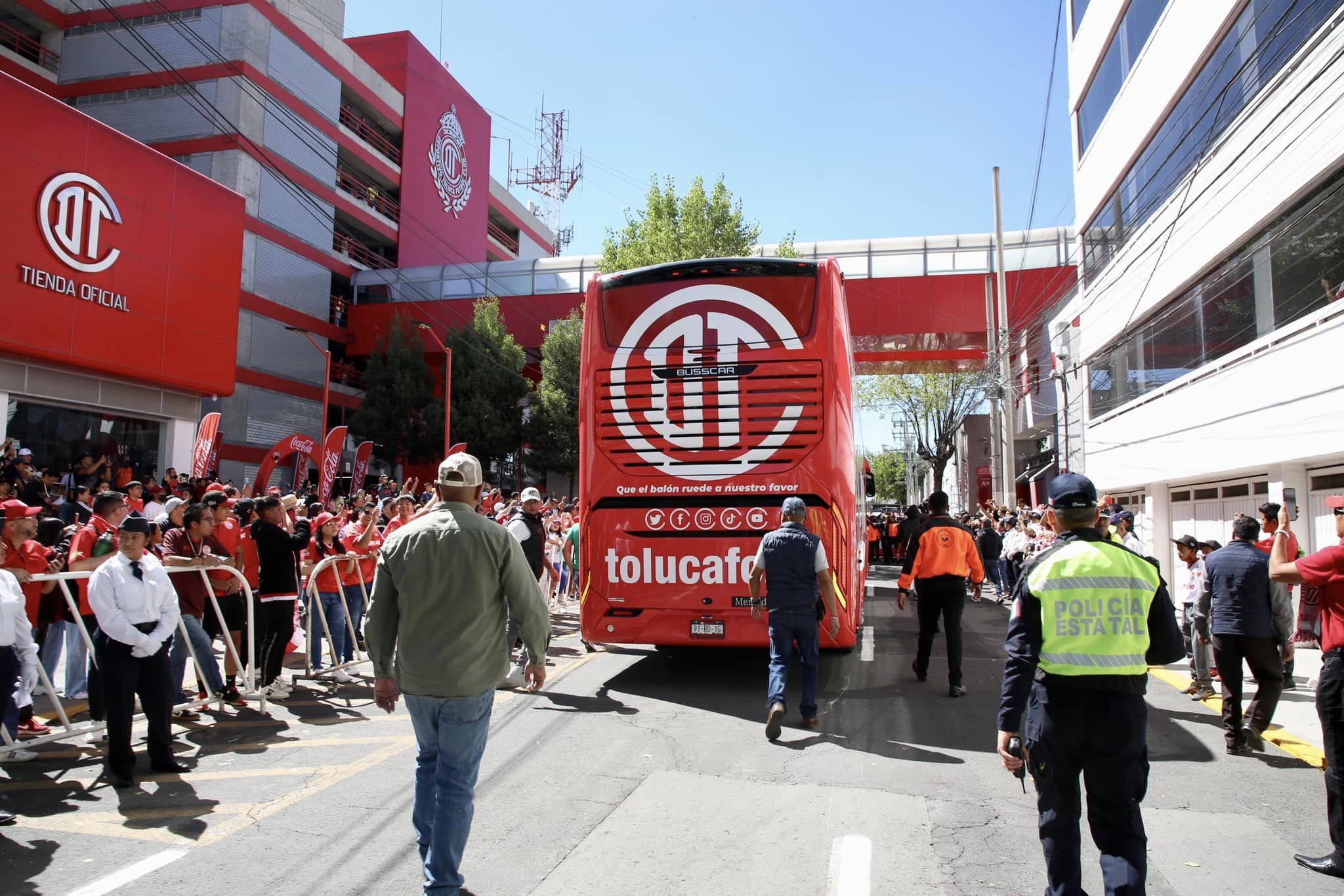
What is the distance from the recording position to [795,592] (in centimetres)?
714

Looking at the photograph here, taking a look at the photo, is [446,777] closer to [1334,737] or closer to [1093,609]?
[1093,609]

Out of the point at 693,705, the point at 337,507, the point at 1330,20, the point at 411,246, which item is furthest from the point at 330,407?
the point at 1330,20

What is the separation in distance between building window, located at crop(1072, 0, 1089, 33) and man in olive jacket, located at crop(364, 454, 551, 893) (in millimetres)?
25263

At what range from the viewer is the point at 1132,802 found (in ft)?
10.9

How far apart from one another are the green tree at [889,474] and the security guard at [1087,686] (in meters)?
86.2

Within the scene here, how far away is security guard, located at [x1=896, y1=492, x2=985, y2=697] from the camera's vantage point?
832 centimetres

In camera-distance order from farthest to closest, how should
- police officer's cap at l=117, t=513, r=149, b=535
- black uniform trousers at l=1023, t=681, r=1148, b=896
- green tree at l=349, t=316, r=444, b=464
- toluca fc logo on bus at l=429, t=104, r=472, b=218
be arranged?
1. toluca fc logo on bus at l=429, t=104, r=472, b=218
2. green tree at l=349, t=316, r=444, b=464
3. police officer's cap at l=117, t=513, r=149, b=535
4. black uniform trousers at l=1023, t=681, r=1148, b=896

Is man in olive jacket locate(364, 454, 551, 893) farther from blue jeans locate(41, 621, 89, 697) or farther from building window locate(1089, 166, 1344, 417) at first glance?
building window locate(1089, 166, 1344, 417)

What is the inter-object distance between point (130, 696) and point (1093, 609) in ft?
18.8

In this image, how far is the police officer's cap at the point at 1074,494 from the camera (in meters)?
3.68

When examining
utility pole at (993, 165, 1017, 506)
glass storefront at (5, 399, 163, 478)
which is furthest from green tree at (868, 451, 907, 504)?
glass storefront at (5, 399, 163, 478)

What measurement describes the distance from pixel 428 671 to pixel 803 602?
3.98 metres

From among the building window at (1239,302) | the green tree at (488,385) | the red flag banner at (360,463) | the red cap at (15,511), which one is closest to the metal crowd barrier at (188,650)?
the red cap at (15,511)

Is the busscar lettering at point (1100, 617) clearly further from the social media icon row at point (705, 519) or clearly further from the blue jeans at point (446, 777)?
the social media icon row at point (705, 519)
